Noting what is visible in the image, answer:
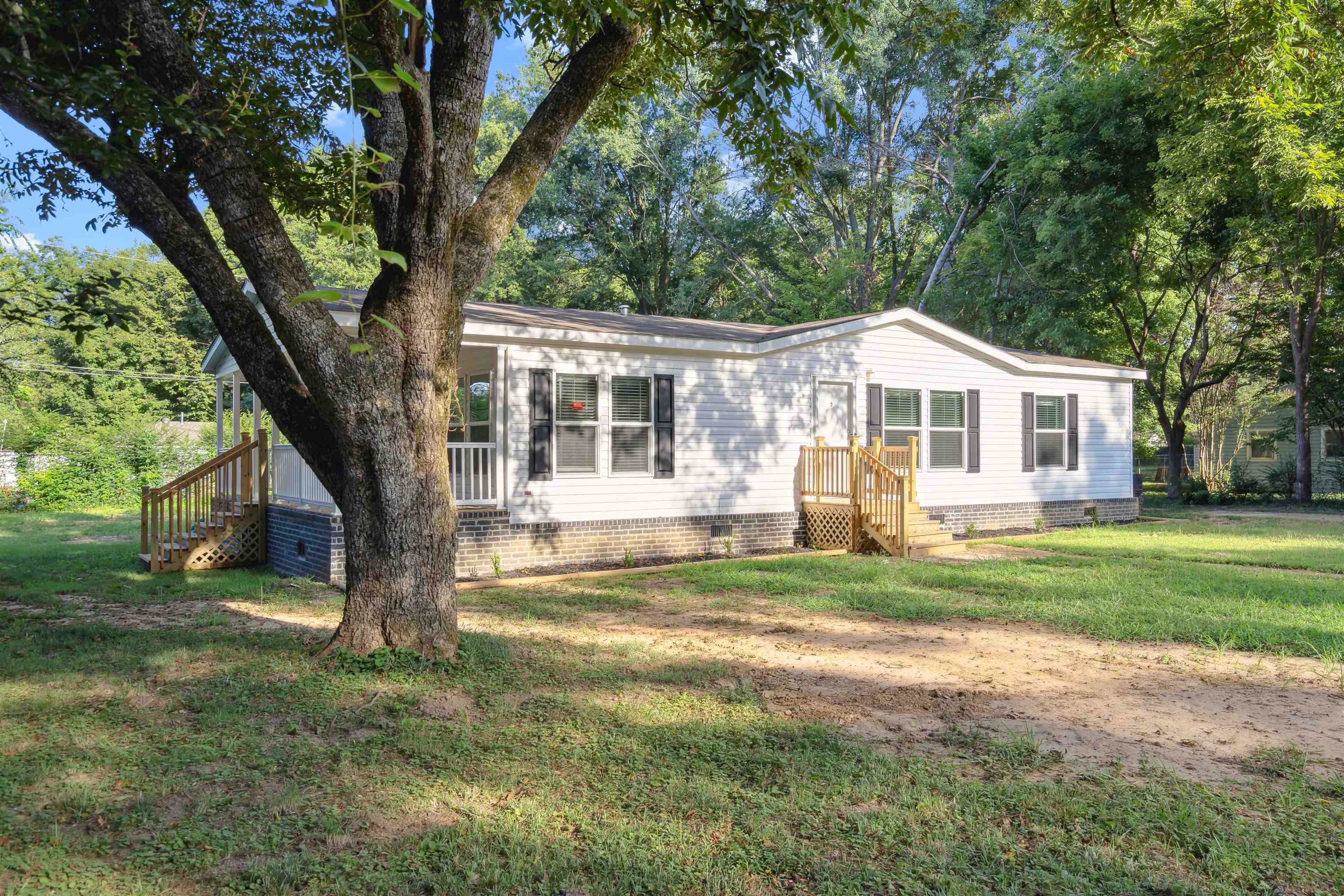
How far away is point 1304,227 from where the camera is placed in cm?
1820

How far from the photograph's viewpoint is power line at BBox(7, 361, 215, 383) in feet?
84.7

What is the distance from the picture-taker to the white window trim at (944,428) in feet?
45.6

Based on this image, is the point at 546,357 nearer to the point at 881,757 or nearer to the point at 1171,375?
the point at 881,757

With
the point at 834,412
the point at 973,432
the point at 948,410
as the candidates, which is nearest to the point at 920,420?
the point at 948,410


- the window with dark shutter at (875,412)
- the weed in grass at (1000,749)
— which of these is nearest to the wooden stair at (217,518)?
the window with dark shutter at (875,412)

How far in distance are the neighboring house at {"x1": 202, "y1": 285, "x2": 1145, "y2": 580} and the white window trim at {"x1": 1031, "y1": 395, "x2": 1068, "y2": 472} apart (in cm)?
3

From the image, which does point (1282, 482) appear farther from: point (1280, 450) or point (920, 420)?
point (920, 420)

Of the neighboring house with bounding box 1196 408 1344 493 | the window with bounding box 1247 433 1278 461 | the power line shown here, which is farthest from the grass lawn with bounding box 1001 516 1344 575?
the power line

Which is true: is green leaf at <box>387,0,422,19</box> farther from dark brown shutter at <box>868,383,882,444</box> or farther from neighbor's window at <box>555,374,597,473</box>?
dark brown shutter at <box>868,383,882,444</box>

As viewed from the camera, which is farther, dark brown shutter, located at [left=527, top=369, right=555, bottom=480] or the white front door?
the white front door

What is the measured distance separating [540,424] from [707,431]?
2.58 meters

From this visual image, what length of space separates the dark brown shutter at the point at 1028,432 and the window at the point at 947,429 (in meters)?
1.49

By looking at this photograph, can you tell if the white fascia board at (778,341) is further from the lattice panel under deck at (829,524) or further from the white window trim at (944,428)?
the lattice panel under deck at (829,524)

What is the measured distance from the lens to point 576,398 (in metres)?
11.0
